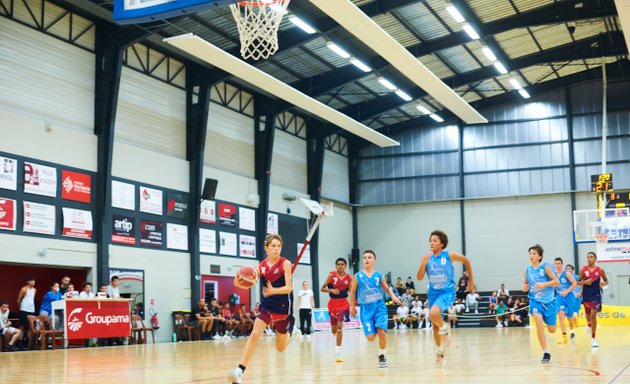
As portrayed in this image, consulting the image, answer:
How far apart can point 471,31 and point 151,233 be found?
1440cm

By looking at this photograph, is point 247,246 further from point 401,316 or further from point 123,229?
point 401,316

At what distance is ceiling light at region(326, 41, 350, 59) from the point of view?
90.9ft

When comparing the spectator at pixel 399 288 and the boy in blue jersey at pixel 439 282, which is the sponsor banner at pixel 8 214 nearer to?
the boy in blue jersey at pixel 439 282

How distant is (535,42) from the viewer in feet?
111

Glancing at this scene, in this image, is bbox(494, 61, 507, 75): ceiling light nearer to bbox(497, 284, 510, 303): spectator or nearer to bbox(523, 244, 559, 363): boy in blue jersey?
bbox(497, 284, 510, 303): spectator

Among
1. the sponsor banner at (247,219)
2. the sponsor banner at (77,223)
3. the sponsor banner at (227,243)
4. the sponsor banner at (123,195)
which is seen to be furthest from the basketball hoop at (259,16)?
the sponsor banner at (247,219)

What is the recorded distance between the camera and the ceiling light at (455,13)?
26.9m

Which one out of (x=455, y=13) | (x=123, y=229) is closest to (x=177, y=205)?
(x=123, y=229)

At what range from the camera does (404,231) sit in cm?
4147

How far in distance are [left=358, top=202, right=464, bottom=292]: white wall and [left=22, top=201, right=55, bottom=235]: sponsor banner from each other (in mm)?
22324

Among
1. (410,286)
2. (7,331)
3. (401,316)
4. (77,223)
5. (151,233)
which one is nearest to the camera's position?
(7,331)

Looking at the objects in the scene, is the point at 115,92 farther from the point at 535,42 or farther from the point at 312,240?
the point at 535,42

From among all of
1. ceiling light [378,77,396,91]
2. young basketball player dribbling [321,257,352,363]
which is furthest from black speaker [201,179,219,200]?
young basketball player dribbling [321,257,352,363]

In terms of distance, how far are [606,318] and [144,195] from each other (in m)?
21.0
